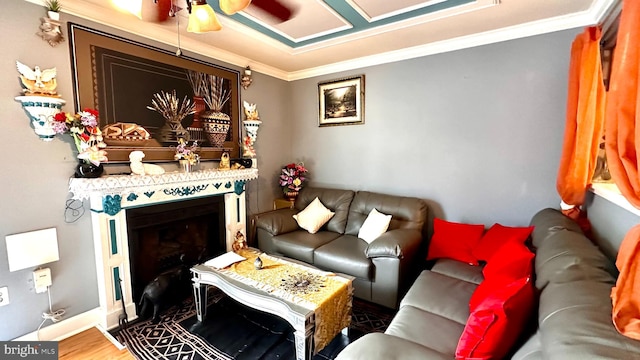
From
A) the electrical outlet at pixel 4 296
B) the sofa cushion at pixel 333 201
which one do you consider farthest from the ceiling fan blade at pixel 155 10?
the sofa cushion at pixel 333 201

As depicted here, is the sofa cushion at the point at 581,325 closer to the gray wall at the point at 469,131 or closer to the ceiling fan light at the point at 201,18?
the gray wall at the point at 469,131

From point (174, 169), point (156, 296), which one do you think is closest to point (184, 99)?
point (174, 169)

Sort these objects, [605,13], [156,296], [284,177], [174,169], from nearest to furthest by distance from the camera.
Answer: [605,13] < [156,296] < [174,169] < [284,177]

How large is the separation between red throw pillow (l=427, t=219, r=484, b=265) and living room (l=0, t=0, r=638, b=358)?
0.31 meters

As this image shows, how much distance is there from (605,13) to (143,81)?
12.5ft

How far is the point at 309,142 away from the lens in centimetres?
405

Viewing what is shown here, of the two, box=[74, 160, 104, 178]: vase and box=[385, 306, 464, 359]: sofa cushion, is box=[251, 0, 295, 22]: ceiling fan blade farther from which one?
box=[385, 306, 464, 359]: sofa cushion

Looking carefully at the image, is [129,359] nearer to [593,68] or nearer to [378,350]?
[378,350]

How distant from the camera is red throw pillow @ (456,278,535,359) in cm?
110

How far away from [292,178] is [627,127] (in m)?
3.22

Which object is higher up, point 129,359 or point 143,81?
point 143,81

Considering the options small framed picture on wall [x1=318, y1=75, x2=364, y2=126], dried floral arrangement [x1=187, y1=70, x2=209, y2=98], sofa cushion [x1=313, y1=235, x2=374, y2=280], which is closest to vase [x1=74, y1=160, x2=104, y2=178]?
dried floral arrangement [x1=187, y1=70, x2=209, y2=98]

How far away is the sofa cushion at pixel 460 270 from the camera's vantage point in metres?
2.17

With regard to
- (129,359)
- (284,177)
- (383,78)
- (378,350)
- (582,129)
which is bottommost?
(129,359)
